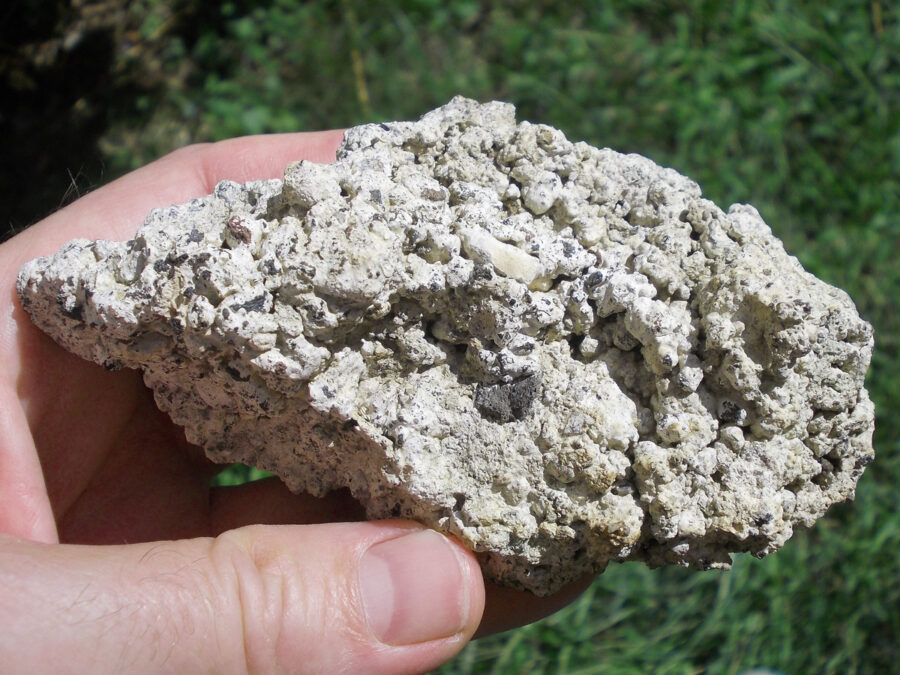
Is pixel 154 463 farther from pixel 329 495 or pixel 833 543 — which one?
pixel 833 543

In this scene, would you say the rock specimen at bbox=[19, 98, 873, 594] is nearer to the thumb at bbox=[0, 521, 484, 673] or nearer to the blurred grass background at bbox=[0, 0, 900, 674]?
the thumb at bbox=[0, 521, 484, 673]

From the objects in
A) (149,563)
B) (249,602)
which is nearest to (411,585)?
(249,602)

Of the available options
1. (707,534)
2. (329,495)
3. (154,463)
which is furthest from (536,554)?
(154,463)

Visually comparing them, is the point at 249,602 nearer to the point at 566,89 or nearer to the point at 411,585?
the point at 411,585

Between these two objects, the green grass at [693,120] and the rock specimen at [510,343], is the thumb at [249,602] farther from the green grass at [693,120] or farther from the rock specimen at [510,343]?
the green grass at [693,120]

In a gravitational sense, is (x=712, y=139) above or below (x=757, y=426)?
below

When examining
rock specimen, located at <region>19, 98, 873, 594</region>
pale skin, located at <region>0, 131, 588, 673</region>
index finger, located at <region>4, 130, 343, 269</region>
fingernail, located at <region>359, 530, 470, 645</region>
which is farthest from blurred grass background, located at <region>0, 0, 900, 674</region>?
fingernail, located at <region>359, 530, 470, 645</region>
